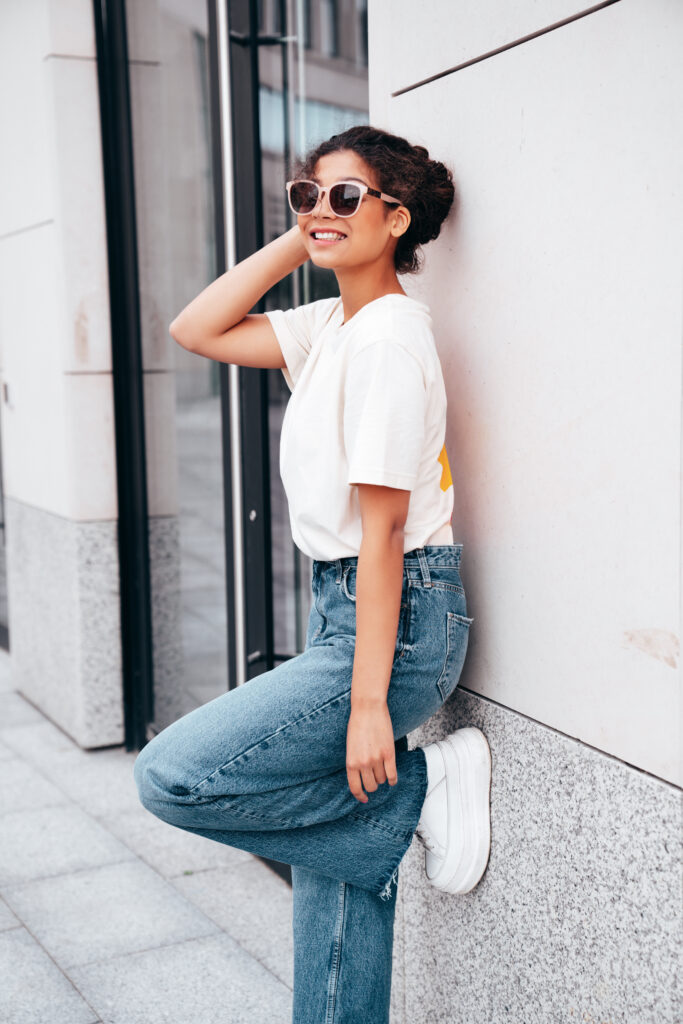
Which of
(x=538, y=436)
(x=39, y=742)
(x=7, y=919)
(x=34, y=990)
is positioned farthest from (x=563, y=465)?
(x=39, y=742)

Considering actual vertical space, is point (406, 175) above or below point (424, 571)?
above

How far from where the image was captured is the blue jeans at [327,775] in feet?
7.20

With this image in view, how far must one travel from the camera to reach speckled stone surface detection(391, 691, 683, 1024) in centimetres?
201

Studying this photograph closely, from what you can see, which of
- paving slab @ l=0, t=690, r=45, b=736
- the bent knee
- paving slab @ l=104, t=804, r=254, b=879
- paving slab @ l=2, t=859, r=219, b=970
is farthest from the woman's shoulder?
paving slab @ l=0, t=690, r=45, b=736

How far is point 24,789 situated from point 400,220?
3224 millimetres

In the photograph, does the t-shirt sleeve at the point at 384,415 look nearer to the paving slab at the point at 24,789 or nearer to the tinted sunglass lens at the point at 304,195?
the tinted sunglass lens at the point at 304,195

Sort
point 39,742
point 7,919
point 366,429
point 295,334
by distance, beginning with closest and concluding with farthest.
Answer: point 366,429 < point 295,334 < point 7,919 < point 39,742

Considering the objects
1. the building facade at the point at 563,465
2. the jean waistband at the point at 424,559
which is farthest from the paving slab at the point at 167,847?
the jean waistband at the point at 424,559

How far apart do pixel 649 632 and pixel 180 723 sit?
0.95 m

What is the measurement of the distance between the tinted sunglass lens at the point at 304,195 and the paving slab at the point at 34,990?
2138 mm

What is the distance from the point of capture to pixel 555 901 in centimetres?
228

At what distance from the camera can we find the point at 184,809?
88.0 inches

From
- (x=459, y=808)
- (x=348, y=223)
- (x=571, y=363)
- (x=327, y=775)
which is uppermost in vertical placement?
(x=348, y=223)

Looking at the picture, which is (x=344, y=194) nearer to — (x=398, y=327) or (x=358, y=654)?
(x=398, y=327)
